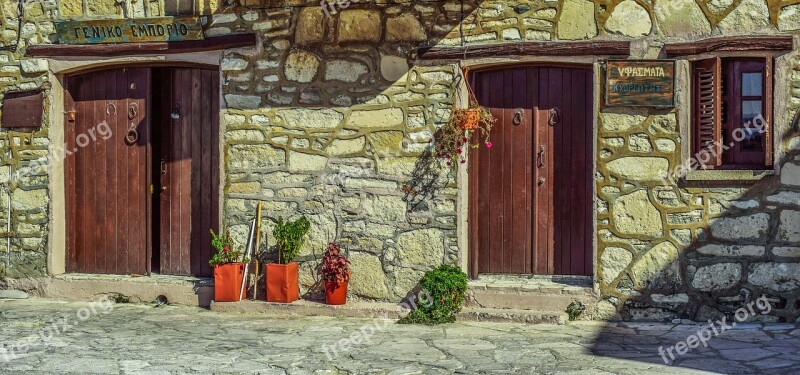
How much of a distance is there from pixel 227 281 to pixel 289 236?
2.33 ft

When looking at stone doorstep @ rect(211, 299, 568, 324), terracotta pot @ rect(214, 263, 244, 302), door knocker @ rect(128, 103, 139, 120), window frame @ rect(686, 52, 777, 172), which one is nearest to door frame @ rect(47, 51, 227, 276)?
door knocker @ rect(128, 103, 139, 120)

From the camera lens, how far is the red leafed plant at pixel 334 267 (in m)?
8.52

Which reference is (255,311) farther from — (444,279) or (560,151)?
(560,151)

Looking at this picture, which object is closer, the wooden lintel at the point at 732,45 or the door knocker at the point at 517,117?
the wooden lintel at the point at 732,45

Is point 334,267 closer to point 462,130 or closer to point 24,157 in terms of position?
point 462,130

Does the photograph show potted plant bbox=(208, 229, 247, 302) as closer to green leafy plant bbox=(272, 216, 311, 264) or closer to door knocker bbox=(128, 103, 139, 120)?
green leafy plant bbox=(272, 216, 311, 264)

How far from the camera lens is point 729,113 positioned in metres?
8.03

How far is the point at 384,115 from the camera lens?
8.67 meters

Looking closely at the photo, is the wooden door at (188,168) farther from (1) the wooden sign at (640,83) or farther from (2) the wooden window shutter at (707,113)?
(2) the wooden window shutter at (707,113)

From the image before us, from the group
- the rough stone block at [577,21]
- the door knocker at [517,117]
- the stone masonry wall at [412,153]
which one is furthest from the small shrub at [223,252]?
the rough stone block at [577,21]

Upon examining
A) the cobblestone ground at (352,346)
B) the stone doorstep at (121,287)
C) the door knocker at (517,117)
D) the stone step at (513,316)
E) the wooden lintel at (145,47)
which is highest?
the wooden lintel at (145,47)

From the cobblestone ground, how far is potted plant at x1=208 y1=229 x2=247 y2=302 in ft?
0.80

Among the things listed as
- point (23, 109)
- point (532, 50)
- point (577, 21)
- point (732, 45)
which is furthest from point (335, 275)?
point (732, 45)

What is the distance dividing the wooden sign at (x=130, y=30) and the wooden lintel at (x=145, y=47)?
1.9 inches
